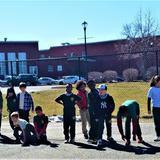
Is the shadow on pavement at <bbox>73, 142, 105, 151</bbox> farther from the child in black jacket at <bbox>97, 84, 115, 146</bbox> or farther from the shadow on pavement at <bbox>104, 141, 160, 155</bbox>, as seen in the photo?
the shadow on pavement at <bbox>104, 141, 160, 155</bbox>

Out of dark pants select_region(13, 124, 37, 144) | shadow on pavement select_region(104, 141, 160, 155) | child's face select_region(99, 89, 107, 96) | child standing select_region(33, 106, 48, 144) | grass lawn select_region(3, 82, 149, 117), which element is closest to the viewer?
shadow on pavement select_region(104, 141, 160, 155)

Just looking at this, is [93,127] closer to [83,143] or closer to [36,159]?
[83,143]

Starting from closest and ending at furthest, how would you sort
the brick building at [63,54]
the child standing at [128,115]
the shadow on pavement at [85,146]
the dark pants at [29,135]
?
1. the child standing at [128,115]
2. the shadow on pavement at [85,146]
3. the dark pants at [29,135]
4. the brick building at [63,54]

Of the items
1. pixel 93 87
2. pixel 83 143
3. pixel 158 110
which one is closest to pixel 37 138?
pixel 83 143

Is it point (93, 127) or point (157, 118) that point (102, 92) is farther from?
point (157, 118)

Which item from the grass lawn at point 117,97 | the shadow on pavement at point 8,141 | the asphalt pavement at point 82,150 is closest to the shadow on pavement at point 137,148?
the asphalt pavement at point 82,150

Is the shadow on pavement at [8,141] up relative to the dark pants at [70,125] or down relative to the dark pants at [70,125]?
down

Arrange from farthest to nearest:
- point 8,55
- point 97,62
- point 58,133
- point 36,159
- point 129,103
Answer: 1. point 8,55
2. point 97,62
3. point 58,133
4. point 129,103
5. point 36,159

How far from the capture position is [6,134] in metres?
14.0

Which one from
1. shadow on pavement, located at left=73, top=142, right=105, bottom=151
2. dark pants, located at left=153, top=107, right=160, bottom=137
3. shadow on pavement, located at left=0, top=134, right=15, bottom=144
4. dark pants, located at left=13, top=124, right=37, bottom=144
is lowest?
shadow on pavement, located at left=0, top=134, right=15, bottom=144

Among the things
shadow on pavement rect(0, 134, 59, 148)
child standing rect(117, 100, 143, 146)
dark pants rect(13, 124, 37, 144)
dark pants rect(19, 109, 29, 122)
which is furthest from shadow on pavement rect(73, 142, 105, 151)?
dark pants rect(19, 109, 29, 122)

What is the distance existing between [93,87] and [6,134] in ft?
12.6

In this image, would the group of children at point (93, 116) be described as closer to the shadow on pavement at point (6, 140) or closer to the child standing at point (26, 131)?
the child standing at point (26, 131)

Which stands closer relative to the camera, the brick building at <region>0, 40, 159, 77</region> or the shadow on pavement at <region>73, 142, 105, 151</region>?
the shadow on pavement at <region>73, 142, 105, 151</region>
